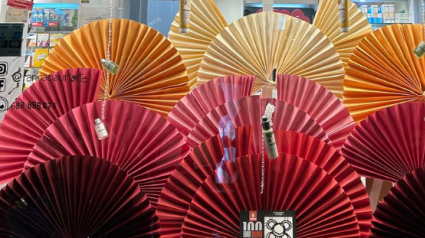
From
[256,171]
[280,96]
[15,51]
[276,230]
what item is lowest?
[276,230]

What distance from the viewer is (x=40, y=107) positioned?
4.23 feet

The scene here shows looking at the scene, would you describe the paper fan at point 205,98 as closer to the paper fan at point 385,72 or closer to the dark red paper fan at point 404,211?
the paper fan at point 385,72

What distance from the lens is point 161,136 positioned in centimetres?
116

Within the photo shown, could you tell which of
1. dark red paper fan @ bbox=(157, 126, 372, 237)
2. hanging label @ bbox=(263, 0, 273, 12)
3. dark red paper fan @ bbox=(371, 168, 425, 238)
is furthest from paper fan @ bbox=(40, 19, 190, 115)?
dark red paper fan @ bbox=(371, 168, 425, 238)

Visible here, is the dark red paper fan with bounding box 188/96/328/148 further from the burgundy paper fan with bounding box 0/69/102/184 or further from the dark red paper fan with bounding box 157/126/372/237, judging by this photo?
the burgundy paper fan with bounding box 0/69/102/184

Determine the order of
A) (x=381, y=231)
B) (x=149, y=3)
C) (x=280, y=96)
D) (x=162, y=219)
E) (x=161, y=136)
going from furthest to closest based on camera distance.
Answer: (x=149, y=3), (x=280, y=96), (x=161, y=136), (x=162, y=219), (x=381, y=231)

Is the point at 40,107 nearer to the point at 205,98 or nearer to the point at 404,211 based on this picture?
the point at 205,98

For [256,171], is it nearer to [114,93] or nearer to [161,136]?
[161,136]

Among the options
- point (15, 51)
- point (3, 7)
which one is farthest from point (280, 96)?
point (3, 7)

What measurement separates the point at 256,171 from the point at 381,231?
0.85 feet

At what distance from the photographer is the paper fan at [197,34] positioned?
1561mm

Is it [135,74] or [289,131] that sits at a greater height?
[135,74]

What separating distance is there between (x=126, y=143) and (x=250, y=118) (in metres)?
0.29

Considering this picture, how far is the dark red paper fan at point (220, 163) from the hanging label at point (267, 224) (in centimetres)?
13
